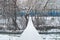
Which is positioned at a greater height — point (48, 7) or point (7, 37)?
point (48, 7)

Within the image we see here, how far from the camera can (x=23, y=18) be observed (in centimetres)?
226

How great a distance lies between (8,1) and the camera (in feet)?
7.41

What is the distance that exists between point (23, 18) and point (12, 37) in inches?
12.6

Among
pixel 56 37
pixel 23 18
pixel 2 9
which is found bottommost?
pixel 56 37

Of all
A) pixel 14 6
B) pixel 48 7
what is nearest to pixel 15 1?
pixel 14 6

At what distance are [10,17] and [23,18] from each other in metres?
0.19

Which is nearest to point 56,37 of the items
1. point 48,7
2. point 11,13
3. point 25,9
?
point 48,7

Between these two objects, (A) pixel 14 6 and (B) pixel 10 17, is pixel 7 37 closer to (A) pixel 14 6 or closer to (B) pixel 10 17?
(B) pixel 10 17

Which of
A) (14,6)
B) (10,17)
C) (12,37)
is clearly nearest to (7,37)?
(12,37)

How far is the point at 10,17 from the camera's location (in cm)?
225

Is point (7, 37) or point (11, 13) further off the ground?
point (11, 13)

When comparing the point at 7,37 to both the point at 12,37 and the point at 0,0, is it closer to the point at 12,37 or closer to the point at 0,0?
the point at 12,37

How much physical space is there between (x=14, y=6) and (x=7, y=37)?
0.47 metres

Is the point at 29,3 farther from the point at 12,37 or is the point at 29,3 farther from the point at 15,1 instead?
the point at 12,37
